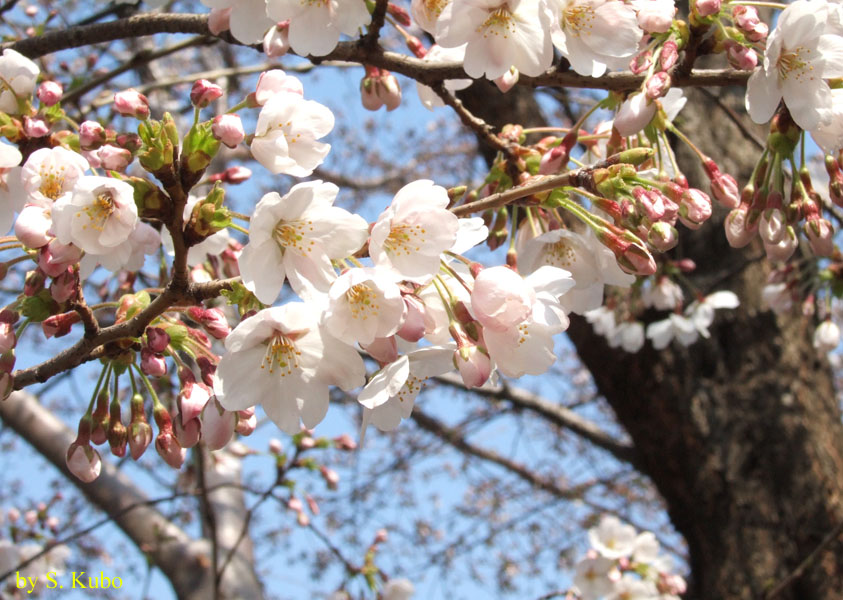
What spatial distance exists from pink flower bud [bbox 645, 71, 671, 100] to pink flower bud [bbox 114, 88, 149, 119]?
814mm

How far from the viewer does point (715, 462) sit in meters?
3.08

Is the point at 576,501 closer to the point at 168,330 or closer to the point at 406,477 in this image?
the point at 406,477

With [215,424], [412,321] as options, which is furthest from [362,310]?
[215,424]

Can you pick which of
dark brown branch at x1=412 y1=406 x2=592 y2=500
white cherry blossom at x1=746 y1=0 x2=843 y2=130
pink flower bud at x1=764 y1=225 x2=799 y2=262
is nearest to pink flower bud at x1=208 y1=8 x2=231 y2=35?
white cherry blossom at x1=746 y1=0 x2=843 y2=130

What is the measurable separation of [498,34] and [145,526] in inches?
115

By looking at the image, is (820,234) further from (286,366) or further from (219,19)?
(219,19)

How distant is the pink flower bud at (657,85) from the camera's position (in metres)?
1.27

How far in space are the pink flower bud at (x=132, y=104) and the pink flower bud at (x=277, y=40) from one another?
0.48m

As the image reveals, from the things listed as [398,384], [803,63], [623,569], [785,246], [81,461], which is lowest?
[623,569]

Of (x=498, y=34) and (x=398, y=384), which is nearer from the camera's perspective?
(x=398, y=384)

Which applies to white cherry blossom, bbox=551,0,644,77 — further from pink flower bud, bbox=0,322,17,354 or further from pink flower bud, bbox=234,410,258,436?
pink flower bud, bbox=0,322,17,354

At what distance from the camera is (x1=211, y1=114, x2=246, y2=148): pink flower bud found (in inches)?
41.7

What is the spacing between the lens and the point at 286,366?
114 centimetres

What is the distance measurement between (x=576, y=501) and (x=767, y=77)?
4.11 metres
